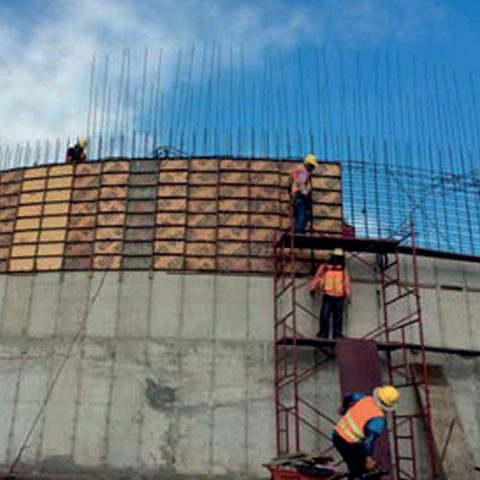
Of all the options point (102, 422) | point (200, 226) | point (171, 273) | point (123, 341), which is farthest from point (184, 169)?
point (102, 422)

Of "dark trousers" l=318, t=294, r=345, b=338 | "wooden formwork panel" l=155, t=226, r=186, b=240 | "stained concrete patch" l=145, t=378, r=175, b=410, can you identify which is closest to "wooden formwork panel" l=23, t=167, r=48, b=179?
"wooden formwork panel" l=155, t=226, r=186, b=240

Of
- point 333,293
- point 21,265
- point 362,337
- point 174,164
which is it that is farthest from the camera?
point 174,164

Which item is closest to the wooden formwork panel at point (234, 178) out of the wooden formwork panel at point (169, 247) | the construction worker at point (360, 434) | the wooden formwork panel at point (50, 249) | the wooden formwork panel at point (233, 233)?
the wooden formwork panel at point (233, 233)

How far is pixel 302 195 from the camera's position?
13633 millimetres

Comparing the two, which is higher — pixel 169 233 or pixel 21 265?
pixel 169 233

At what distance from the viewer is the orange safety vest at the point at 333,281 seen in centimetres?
1280

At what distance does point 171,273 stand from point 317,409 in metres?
3.83

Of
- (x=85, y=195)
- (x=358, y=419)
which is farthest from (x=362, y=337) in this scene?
(x=85, y=195)

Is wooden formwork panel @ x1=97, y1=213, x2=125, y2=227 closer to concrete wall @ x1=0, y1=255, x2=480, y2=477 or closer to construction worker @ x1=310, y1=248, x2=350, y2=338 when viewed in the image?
concrete wall @ x1=0, y1=255, x2=480, y2=477

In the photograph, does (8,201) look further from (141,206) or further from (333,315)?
(333,315)

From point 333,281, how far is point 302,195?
75.3 inches

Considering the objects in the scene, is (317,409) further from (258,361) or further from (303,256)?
(303,256)

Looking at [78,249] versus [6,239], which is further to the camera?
[6,239]

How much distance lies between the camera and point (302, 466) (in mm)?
8859
